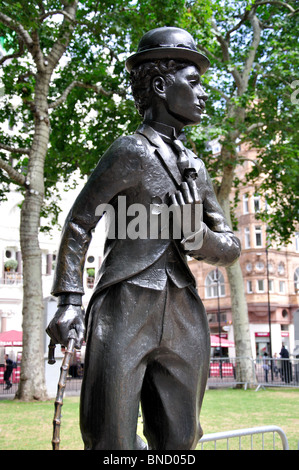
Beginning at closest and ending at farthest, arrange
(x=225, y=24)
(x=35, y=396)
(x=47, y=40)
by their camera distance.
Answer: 1. (x=35, y=396)
2. (x=47, y=40)
3. (x=225, y=24)

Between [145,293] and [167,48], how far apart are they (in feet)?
4.44

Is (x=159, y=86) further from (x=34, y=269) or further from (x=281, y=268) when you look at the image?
(x=281, y=268)

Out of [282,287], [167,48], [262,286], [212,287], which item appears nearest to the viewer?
[167,48]

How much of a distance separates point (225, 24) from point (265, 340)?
30.2m

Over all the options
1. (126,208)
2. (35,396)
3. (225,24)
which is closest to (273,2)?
(225,24)

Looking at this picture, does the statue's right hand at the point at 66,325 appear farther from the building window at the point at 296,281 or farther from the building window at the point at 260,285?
the building window at the point at 296,281

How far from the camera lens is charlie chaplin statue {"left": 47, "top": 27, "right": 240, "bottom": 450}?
251cm

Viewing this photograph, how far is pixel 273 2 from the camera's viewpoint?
1833 centimetres

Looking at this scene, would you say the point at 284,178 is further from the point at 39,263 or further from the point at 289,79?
the point at 39,263

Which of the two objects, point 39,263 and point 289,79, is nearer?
point 39,263

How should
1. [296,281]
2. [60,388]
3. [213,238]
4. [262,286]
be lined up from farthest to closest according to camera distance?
[296,281], [262,286], [213,238], [60,388]

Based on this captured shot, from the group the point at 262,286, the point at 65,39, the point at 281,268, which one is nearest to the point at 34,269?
the point at 65,39

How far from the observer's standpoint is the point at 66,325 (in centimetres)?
249

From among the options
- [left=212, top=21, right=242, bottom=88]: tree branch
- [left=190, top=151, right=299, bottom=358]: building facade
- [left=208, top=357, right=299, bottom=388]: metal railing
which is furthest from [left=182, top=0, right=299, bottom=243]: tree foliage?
[left=190, top=151, right=299, bottom=358]: building facade
